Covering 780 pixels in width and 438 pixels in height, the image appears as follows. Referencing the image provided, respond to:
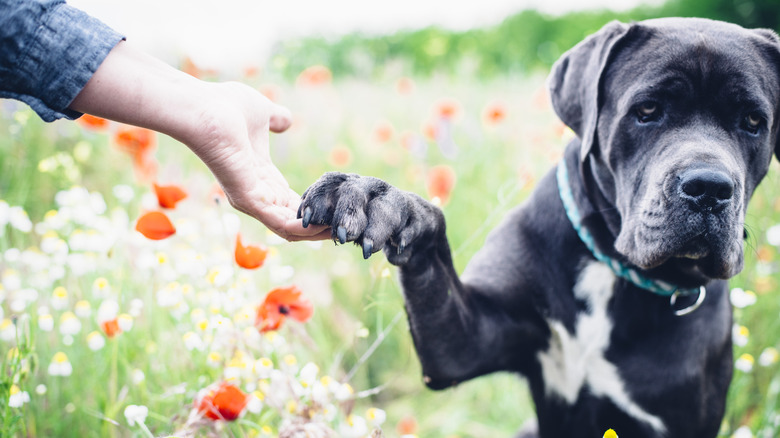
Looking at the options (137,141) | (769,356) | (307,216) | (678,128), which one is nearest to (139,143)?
(137,141)

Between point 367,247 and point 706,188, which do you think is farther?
point 706,188

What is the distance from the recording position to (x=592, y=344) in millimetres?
2129

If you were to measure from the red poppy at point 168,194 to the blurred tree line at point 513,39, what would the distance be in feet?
18.5

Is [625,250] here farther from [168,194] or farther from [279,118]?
[168,194]

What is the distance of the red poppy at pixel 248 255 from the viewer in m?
1.67

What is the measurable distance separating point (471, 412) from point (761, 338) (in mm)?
1331

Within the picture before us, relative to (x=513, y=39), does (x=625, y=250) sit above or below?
above

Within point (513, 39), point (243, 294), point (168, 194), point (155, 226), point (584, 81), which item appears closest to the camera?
point (155, 226)

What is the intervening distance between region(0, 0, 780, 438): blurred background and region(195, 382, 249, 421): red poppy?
→ 1 centimetres

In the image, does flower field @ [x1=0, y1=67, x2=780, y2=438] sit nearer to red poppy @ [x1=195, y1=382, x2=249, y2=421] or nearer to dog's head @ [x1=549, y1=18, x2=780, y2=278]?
red poppy @ [x1=195, y1=382, x2=249, y2=421]

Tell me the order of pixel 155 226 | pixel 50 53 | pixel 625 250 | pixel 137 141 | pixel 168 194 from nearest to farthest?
pixel 50 53, pixel 155 226, pixel 168 194, pixel 625 250, pixel 137 141

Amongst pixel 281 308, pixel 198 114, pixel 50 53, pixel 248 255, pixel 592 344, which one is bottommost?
pixel 592 344

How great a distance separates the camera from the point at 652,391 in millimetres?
2047

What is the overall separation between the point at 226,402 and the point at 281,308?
31 centimetres
